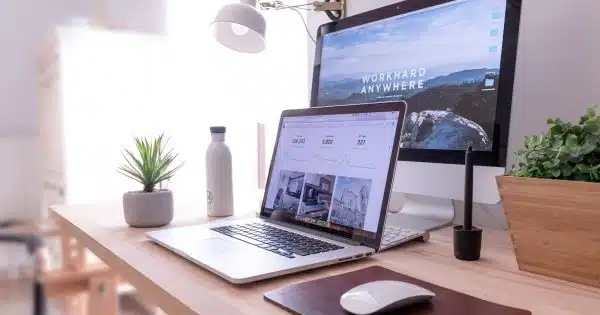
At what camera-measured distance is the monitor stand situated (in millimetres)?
881

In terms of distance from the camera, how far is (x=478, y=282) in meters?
0.56

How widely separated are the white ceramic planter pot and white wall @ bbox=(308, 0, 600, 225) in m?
0.66

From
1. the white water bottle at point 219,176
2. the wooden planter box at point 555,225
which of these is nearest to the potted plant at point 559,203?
the wooden planter box at point 555,225

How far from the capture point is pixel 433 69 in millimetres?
852

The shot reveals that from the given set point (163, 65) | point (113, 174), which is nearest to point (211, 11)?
point (163, 65)

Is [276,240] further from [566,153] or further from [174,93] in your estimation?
[174,93]

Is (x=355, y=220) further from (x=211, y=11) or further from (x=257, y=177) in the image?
(x=211, y=11)

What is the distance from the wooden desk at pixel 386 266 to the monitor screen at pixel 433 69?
0.19m

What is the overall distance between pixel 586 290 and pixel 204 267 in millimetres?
457

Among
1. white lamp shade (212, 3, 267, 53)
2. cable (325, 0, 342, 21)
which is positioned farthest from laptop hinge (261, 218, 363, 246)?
cable (325, 0, 342, 21)

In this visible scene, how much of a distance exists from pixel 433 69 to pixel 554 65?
0.22 metres

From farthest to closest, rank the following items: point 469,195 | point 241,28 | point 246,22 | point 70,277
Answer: point 70,277
point 241,28
point 246,22
point 469,195

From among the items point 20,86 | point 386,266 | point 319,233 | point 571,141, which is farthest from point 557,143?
point 20,86

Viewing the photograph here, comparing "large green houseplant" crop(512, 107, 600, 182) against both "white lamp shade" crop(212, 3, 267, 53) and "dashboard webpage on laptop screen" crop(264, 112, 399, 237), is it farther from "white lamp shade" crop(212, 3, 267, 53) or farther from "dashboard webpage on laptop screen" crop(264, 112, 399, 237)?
"white lamp shade" crop(212, 3, 267, 53)
